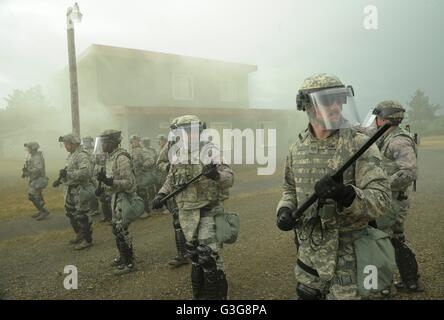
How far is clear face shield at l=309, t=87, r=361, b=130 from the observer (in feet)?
7.63

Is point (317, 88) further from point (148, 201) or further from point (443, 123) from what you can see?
point (443, 123)

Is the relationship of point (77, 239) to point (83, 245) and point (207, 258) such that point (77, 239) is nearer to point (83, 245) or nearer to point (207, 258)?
point (83, 245)

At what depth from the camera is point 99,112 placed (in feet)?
48.1

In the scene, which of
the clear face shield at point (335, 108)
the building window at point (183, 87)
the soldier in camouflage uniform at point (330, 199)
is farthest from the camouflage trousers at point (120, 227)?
the building window at point (183, 87)

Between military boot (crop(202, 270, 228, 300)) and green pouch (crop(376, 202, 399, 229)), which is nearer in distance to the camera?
green pouch (crop(376, 202, 399, 229))

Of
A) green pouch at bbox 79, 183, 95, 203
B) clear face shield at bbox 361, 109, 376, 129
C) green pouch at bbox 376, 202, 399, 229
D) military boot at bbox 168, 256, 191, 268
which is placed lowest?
military boot at bbox 168, 256, 191, 268

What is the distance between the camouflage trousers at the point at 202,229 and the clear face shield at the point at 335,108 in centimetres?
176

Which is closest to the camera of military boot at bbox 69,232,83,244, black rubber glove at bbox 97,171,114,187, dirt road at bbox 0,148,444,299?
dirt road at bbox 0,148,444,299

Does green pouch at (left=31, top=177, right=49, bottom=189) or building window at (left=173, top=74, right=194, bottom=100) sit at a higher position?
building window at (left=173, top=74, right=194, bottom=100)

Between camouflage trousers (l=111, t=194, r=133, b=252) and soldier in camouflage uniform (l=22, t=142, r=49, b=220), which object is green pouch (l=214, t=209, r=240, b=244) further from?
soldier in camouflage uniform (l=22, t=142, r=49, b=220)

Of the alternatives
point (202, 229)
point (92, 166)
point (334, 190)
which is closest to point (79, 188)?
point (92, 166)

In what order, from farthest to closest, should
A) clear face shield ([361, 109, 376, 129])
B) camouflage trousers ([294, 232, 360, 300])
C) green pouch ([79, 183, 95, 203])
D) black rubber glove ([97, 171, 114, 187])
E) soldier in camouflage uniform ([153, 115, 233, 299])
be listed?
green pouch ([79, 183, 95, 203]), black rubber glove ([97, 171, 114, 187]), clear face shield ([361, 109, 376, 129]), soldier in camouflage uniform ([153, 115, 233, 299]), camouflage trousers ([294, 232, 360, 300])

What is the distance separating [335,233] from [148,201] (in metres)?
7.04

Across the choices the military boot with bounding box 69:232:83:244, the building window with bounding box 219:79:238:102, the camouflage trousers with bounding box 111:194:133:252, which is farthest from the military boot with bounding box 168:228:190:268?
the building window with bounding box 219:79:238:102
